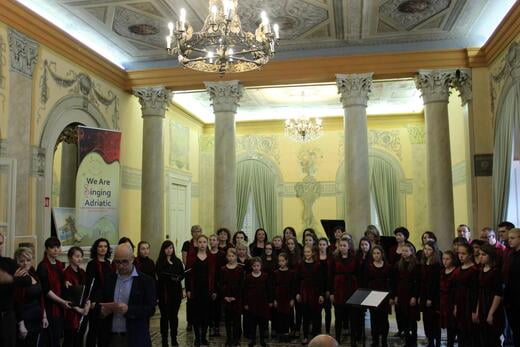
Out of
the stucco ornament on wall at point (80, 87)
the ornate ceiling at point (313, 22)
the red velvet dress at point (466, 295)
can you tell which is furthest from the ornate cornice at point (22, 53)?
the red velvet dress at point (466, 295)

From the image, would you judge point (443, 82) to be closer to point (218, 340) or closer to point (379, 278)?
point (379, 278)

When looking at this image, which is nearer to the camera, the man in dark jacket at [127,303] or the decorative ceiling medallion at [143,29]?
the man in dark jacket at [127,303]

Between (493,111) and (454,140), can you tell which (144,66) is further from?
(454,140)

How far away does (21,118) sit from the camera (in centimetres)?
720

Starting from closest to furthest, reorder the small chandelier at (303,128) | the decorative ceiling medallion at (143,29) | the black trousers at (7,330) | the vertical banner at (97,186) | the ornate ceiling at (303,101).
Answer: the black trousers at (7,330)
the vertical banner at (97,186)
the decorative ceiling medallion at (143,29)
the ornate ceiling at (303,101)
the small chandelier at (303,128)

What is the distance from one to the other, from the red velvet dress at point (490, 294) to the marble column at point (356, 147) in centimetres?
381

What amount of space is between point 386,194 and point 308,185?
89.0 inches

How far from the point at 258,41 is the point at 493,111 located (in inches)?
213

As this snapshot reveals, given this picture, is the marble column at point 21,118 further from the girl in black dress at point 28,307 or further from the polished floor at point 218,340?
the girl in black dress at point 28,307

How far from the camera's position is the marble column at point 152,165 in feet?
32.4

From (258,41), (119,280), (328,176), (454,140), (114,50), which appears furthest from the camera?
(328,176)

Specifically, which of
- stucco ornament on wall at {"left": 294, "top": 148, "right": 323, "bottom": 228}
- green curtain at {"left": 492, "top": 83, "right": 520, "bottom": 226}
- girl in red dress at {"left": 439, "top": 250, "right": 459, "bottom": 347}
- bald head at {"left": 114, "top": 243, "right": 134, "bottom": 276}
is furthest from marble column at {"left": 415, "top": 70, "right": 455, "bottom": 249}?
bald head at {"left": 114, "top": 243, "right": 134, "bottom": 276}

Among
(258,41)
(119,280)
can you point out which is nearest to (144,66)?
(258,41)

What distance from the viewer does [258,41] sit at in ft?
17.7
